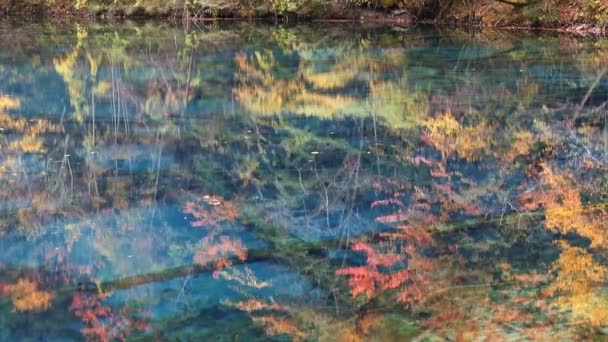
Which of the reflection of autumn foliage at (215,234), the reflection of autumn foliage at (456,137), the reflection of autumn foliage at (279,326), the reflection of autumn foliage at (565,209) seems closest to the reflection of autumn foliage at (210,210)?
the reflection of autumn foliage at (215,234)

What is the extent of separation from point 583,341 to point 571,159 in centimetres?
351

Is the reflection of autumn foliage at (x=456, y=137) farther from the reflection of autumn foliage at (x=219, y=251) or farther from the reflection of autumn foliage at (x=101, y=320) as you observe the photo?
the reflection of autumn foliage at (x=101, y=320)

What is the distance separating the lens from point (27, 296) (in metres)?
3.90

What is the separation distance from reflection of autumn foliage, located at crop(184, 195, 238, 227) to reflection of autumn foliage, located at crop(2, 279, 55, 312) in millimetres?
1213

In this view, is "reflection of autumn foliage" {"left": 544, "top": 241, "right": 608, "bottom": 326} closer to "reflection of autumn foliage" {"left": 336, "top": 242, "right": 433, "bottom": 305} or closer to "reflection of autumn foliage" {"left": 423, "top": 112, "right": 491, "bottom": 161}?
"reflection of autumn foliage" {"left": 336, "top": 242, "right": 433, "bottom": 305}

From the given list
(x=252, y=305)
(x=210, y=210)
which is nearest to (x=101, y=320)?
(x=252, y=305)

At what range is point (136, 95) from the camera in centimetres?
949

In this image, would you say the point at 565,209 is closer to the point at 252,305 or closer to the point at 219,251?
the point at 219,251

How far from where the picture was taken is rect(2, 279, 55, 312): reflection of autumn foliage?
378 cm

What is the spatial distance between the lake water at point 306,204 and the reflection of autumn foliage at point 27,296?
0.02 meters

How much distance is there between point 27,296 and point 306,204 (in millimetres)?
2150

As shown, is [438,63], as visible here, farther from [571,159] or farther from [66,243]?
[66,243]

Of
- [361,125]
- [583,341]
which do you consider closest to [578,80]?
[361,125]

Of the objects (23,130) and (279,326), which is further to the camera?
(23,130)
